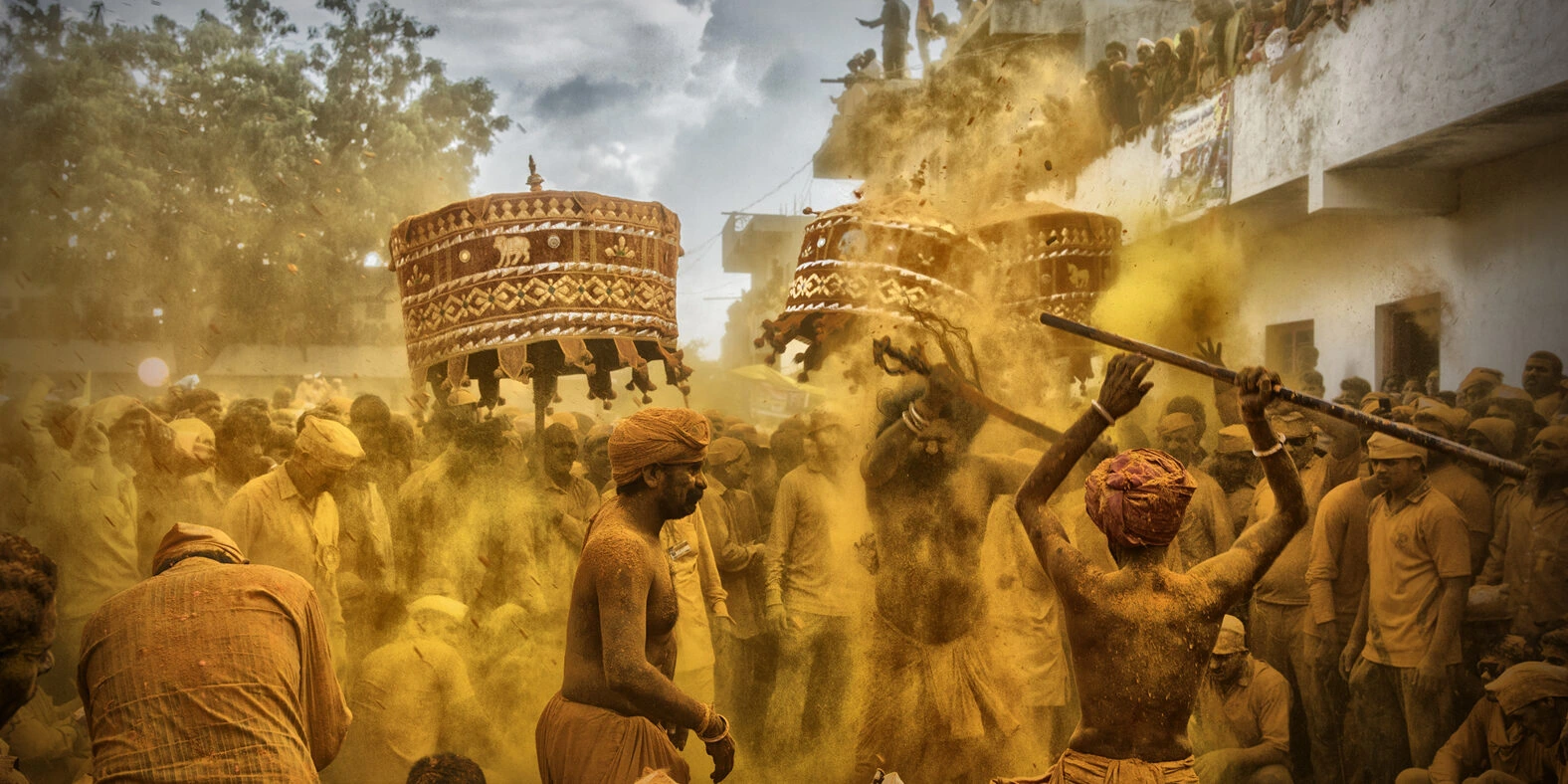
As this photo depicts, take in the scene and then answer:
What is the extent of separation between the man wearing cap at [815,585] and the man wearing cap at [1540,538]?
3.01 meters

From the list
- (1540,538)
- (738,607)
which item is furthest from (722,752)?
(1540,538)

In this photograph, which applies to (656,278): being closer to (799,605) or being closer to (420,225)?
(420,225)

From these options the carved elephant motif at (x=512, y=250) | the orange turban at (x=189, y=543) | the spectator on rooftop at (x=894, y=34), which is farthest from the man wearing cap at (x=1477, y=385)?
the orange turban at (x=189, y=543)

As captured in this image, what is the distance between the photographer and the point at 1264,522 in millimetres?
3270

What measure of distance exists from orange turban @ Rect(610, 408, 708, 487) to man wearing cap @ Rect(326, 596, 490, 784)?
94.3 inches

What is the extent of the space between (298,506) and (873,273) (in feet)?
10.4

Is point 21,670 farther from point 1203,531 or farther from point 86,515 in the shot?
point 1203,531

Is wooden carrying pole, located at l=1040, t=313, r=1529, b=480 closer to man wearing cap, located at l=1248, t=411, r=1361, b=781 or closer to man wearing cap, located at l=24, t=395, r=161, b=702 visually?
man wearing cap, located at l=1248, t=411, r=1361, b=781

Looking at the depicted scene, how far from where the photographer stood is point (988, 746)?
16.1 feet

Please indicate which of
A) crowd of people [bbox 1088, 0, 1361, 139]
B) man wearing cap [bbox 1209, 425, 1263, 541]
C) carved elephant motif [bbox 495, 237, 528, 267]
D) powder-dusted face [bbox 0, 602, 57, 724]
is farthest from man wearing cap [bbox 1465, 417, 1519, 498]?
powder-dusted face [bbox 0, 602, 57, 724]

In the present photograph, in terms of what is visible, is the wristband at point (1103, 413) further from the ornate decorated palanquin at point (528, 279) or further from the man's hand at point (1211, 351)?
the man's hand at point (1211, 351)

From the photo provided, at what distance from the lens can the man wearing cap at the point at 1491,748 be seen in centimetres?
437

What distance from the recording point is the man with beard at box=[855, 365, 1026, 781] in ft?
15.8

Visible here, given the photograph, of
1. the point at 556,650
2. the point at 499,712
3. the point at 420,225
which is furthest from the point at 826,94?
the point at 499,712
